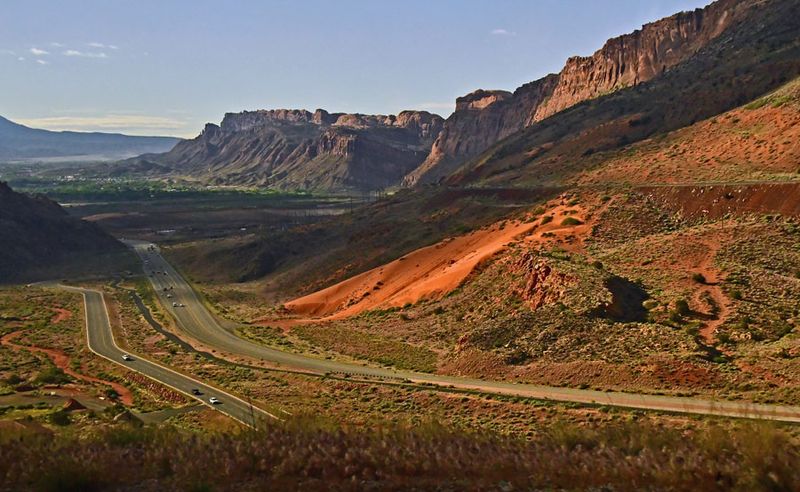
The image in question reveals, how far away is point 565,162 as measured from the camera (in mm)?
107562

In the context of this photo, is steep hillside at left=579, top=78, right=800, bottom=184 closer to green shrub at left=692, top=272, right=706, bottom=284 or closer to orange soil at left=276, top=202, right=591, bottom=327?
orange soil at left=276, top=202, right=591, bottom=327

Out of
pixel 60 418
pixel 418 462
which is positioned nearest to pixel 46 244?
pixel 60 418

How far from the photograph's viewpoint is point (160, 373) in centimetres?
4578

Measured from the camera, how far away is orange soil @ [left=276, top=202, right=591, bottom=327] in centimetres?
5881

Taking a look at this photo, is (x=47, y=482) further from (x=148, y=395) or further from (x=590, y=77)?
(x=590, y=77)

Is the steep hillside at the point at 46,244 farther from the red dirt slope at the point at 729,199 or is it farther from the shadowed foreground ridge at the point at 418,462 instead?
the shadowed foreground ridge at the point at 418,462

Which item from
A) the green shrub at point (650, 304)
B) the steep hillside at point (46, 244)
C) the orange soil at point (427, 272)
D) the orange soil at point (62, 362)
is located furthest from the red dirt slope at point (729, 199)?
the steep hillside at point (46, 244)

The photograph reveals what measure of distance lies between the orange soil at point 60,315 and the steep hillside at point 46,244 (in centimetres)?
3594

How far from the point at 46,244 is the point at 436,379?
11782 centimetres

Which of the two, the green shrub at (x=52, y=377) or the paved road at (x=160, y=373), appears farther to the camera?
the green shrub at (x=52, y=377)

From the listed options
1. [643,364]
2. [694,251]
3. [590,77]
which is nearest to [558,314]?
[643,364]

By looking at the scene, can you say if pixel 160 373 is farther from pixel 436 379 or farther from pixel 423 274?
pixel 423 274

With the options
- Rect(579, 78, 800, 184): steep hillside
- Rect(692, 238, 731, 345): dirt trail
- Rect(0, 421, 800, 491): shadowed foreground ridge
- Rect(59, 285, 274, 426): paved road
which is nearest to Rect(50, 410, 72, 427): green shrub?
Rect(59, 285, 274, 426): paved road

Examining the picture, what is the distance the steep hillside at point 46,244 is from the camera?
370ft
